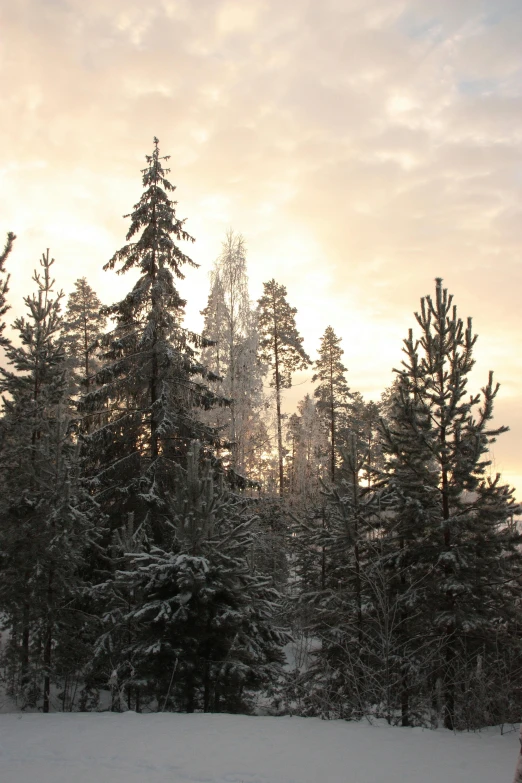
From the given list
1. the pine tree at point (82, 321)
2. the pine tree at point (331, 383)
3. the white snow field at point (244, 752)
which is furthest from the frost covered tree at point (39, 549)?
the pine tree at point (331, 383)

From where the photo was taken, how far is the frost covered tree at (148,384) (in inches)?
591

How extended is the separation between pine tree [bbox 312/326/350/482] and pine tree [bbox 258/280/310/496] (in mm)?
7240

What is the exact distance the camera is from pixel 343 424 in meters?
41.4

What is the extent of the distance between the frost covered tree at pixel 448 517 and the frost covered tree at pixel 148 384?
23.0ft

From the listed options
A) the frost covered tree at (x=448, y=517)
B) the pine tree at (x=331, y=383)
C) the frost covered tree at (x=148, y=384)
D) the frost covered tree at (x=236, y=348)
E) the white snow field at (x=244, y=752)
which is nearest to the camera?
the white snow field at (x=244, y=752)

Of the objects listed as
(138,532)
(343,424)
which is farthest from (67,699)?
(343,424)

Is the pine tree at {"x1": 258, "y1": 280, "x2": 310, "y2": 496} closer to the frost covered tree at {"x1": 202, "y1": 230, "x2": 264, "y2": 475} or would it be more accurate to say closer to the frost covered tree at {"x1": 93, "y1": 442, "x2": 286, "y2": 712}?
the frost covered tree at {"x1": 202, "y1": 230, "x2": 264, "y2": 475}

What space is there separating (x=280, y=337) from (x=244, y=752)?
28.7 meters

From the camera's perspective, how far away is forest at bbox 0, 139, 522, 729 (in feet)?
32.6

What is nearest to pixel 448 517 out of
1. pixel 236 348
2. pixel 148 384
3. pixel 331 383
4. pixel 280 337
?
pixel 148 384

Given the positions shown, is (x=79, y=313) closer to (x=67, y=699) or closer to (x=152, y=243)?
(x=152, y=243)

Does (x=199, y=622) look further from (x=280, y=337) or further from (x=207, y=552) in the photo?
(x=280, y=337)

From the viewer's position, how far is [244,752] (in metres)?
→ 7.35

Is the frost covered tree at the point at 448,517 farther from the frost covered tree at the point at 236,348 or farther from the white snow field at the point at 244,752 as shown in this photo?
the frost covered tree at the point at 236,348
